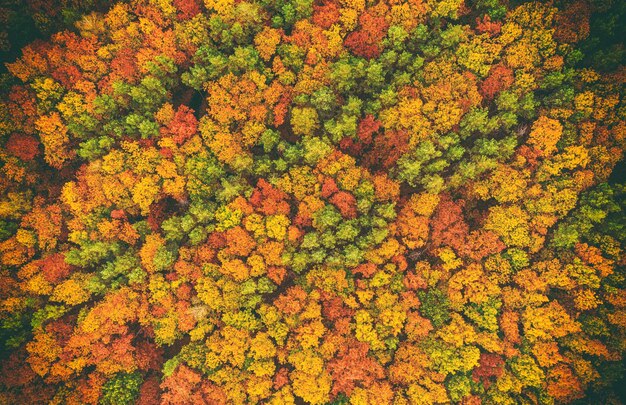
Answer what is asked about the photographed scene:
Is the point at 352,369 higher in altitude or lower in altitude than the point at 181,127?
lower

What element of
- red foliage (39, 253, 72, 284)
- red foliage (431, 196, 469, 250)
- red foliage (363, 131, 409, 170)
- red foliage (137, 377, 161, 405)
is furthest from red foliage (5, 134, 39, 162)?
red foliage (431, 196, 469, 250)

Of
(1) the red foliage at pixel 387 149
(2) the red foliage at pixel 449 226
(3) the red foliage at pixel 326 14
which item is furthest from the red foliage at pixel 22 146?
(2) the red foliage at pixel 449 226

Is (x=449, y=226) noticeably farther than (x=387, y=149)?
No

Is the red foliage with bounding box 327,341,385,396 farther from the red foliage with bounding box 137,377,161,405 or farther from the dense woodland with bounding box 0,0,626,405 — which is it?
the red foliage with bounding box 137,377,161,405

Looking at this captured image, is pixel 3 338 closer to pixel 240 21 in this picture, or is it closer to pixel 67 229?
pixel 67 229

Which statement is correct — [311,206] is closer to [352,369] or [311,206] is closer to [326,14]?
[352,369]

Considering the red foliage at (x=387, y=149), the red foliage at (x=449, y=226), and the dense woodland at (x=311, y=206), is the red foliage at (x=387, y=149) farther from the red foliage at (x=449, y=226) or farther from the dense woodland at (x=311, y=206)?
the red foliage at (x=449, y=226)

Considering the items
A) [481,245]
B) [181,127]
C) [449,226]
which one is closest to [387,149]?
[449,226]
